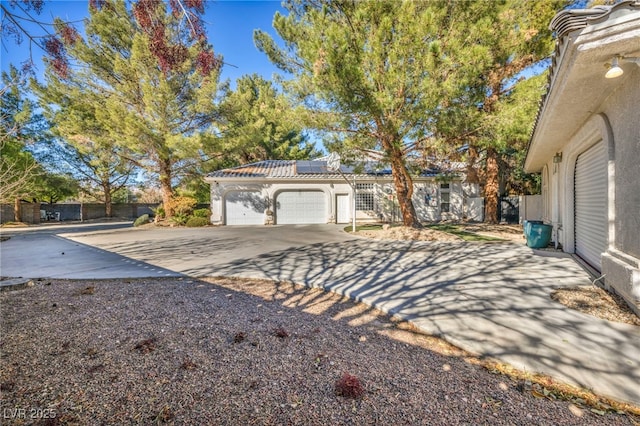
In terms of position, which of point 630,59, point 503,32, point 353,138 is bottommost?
point 630,59

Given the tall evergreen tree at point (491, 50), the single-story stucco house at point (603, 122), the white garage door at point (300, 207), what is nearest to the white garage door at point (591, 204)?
the single-story stucco house at point (603, 122)

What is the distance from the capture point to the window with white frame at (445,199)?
18797mm

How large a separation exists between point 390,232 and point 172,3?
409 inches

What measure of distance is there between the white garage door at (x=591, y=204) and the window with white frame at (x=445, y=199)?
12042 mm

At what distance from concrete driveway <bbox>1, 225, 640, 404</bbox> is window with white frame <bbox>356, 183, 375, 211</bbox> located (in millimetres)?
8618

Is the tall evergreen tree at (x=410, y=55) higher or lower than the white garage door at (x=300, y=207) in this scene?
higher

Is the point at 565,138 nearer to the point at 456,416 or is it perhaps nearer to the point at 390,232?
the point at 390,232

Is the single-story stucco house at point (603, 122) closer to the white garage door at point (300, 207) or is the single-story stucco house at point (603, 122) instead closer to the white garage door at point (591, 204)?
the white garage door at point (591, 204)

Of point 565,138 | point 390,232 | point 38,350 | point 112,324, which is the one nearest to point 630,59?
point 565,138

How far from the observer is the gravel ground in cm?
192

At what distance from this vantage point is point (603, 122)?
4.21 meters

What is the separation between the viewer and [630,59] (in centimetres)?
293

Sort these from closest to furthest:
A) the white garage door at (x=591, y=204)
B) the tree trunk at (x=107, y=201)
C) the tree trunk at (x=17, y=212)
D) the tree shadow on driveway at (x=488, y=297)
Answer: the tree shadow on driveway at (x=488, y=297) → the white garage door at (x=591, y=204) → the tree trunk at (x=17, y=212) → the tree trunk at (x=107, y=201)

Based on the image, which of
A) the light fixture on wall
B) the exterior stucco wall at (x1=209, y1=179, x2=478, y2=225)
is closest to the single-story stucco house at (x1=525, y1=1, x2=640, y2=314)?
the light fixture on wall
